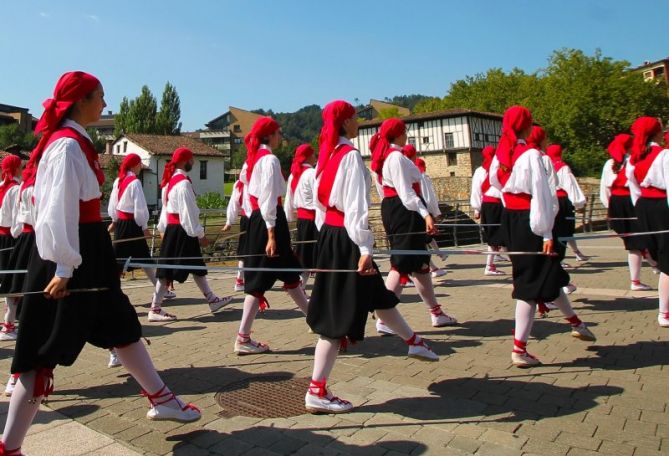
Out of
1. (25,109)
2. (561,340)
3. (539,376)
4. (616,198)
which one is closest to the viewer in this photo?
(539,376)

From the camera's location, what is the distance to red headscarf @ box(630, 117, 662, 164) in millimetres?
6023

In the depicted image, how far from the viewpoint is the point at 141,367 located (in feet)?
10.8

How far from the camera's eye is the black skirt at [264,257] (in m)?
5.26

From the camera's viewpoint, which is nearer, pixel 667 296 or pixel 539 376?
pixel 539 376

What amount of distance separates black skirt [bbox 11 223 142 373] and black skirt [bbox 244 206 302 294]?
2022 mm

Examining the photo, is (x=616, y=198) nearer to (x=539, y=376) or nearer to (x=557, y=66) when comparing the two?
(x=539, y=376)

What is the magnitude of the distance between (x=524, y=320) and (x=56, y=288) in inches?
140

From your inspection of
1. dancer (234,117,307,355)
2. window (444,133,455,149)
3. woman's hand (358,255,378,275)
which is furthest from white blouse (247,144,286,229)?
window (444,133,455,149)

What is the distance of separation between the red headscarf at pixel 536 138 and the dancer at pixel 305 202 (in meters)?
3.25

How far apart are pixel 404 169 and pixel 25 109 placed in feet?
311

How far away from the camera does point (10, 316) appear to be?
6.29 metres

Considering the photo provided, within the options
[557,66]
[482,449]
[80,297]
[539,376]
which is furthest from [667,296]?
[557,66]

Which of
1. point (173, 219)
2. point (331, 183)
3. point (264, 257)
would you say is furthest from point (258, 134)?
point (173, 219)

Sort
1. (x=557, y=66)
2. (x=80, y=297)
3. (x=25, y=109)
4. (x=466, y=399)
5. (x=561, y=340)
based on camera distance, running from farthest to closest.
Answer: (x=25, y=109)
(x=557, y=66)
(x=561, y=340)
(x=466, y=399)
(x=80, y=297)
